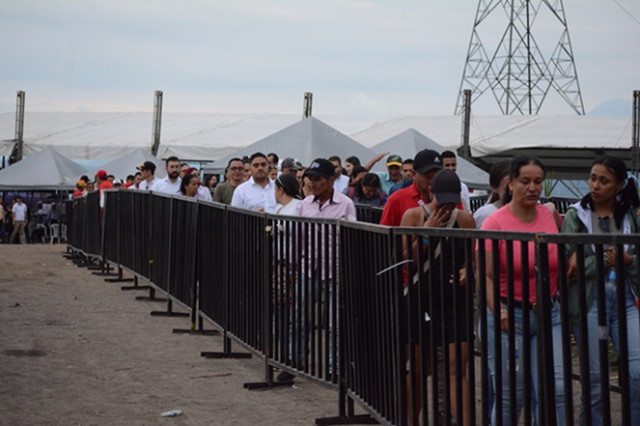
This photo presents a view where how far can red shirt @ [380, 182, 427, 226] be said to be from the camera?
7641mm

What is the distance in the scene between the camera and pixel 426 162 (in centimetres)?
759

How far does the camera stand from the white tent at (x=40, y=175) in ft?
103

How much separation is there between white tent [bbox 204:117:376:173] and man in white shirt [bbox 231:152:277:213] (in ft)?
22.9

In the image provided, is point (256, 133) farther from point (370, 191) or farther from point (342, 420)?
point (342, 420)

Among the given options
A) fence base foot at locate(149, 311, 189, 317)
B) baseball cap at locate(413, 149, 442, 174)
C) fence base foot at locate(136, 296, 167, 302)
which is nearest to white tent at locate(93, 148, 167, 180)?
fence base foot at locate(136, 296, 167, 302)

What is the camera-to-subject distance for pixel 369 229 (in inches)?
265

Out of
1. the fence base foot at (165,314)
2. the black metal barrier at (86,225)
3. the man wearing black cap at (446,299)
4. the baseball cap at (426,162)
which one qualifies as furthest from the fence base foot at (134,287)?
the man wearing black cap at (446,299)

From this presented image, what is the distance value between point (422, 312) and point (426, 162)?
198 centimetres

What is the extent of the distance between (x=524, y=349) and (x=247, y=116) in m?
40.6

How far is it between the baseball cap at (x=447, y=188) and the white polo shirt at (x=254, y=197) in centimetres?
615

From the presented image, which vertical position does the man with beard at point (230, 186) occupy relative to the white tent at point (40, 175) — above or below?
below

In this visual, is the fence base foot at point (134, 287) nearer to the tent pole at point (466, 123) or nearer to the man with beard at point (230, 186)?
the man with beard at point (230, 186)

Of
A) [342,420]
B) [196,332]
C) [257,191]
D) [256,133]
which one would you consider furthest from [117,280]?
[256,133]

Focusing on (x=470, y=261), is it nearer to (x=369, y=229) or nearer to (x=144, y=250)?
(x=369, y=229)
